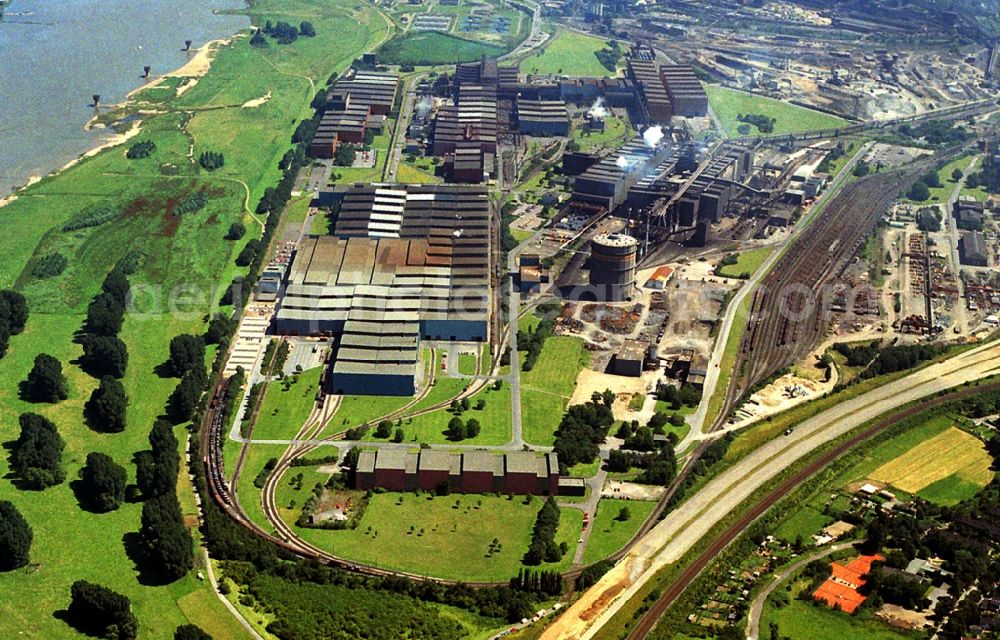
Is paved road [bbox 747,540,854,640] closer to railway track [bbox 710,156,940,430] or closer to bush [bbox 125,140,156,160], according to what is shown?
railway track [bbox 710,156,940,430]

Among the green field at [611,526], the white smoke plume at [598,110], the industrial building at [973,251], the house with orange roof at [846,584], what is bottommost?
the green field at [611,526]

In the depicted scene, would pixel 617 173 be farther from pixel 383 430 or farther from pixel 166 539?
pixel 166 539

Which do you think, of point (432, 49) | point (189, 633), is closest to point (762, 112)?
point (432, 49)

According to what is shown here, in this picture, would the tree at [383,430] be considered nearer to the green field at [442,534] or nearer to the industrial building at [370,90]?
the green field at [442,534]

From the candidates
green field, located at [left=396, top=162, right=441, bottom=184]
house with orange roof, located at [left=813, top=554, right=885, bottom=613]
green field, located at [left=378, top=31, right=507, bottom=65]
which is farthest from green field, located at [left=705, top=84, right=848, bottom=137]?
house with orange roof, located at [left=813, top=554, right=885, bottom=613]

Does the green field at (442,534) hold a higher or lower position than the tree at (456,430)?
lower

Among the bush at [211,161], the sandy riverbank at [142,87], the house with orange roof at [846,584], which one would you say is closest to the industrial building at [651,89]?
the bush at [211,161]
